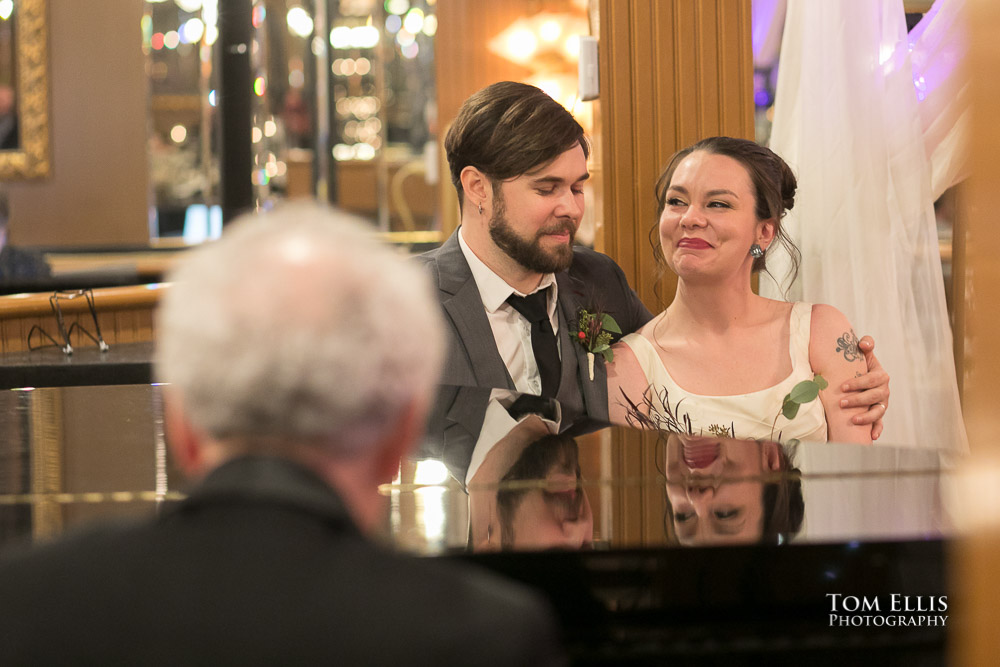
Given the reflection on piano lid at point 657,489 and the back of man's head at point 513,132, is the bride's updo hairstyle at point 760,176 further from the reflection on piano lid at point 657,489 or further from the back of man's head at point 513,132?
the reflection on piano lid at point 657,489

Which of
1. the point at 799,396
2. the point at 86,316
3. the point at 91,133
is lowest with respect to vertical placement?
the point at 799,396

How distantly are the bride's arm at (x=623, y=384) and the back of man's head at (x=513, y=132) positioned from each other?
1.72 feet

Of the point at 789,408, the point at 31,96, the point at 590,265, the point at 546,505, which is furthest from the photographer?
the point at 31,96

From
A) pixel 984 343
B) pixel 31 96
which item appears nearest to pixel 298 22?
pixel 31 96

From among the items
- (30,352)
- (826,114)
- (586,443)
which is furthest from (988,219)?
(30,352)

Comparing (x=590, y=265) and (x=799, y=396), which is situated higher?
(x=590, y=265)

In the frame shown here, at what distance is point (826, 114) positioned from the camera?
3.02 metres

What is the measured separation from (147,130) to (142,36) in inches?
24.6

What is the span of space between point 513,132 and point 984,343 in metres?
1.92

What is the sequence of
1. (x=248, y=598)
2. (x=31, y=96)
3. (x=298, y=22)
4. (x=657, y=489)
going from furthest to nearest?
1. (x=298, y=22)
2. (x=31, y=96)
3. (x=657, y=489)
4. (x=248, y=598)

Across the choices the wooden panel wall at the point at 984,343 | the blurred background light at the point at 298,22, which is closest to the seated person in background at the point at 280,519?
the wooden panel wall at the point at 984,343

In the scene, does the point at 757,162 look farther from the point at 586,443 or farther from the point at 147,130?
the point at 147,130

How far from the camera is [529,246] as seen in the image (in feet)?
8.76

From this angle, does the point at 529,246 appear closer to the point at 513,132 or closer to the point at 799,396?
the point at 513,132
